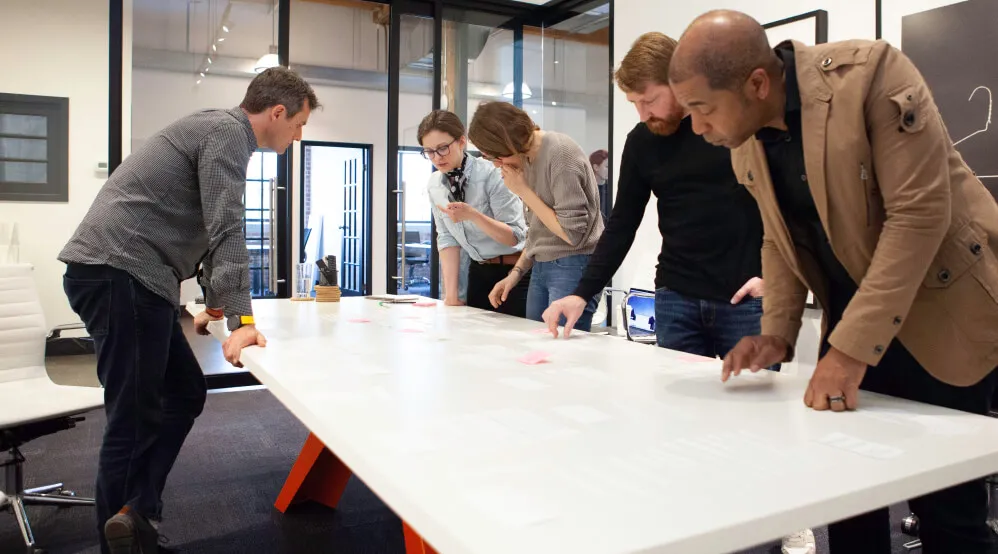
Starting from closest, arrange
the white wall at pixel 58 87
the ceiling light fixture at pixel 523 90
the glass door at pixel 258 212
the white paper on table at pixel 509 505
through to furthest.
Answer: the white paper on table at pixel 509 505 < the white wall at pixel 58 87 < the ceiling light fixture at pixel 523 90 < the glass door at pixel 258 212

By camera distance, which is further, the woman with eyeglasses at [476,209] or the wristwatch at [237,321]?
the woman with eyeglasses at [476,209]

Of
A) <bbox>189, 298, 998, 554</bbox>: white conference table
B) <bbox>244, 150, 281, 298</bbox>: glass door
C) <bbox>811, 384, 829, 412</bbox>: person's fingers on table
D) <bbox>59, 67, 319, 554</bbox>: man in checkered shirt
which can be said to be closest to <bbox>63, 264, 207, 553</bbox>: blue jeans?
<bbox>59, 67, 319, 554</bbox>: man in checkered shirt

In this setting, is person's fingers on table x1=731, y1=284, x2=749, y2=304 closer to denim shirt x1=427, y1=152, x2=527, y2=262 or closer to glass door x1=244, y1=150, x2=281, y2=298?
denim shirt x1=427, y1=152, x2=527, y2=262

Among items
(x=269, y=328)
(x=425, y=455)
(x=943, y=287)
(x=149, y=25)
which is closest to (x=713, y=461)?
(x=425, y=455)

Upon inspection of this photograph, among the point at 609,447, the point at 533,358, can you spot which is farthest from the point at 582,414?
the point at 533,358

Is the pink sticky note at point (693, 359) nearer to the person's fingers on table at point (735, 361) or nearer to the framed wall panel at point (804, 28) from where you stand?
the person's fingers on table at point (735, 361)

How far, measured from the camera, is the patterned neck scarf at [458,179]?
2836mm

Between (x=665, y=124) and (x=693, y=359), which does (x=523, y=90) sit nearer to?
(x=665, y=124)

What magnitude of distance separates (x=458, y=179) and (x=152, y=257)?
46.2 inches

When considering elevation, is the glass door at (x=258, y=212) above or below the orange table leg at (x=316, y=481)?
above

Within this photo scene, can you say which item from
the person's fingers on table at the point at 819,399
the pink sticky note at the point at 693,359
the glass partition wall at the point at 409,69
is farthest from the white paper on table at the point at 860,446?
the glass partition wall at the point at 409,69

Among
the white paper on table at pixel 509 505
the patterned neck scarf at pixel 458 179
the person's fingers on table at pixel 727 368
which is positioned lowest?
the white paper on table at pixel 509 505

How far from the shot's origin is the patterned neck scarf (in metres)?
2.84

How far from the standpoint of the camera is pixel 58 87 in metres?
5.89
